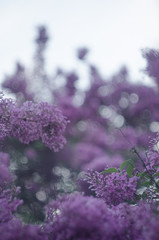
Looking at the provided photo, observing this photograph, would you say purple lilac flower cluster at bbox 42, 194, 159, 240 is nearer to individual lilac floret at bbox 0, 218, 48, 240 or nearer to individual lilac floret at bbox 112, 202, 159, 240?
individual lilac floret at bbox 112, 202, 159, 240

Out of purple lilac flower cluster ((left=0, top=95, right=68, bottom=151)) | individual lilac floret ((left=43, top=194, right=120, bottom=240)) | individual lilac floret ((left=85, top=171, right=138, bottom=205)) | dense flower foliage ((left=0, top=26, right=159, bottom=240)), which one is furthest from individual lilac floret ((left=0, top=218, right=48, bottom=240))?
purple lilac flower cluster ((left=0, top=95, right=68, bottom=151))

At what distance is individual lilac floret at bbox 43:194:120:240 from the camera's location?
144 centimetres

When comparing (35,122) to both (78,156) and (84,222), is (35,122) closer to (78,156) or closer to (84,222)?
(84,222)

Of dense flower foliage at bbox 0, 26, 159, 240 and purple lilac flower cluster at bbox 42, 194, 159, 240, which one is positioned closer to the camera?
purple lilac flower cluster at bbox 42, 194, 159, 240

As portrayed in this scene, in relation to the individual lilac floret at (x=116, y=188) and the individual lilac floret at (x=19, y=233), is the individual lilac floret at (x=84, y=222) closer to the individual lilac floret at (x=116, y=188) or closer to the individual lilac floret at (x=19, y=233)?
the individual lilac floret at (x=19, y=233)

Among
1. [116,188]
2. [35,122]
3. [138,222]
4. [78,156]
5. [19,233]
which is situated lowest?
[138,222]

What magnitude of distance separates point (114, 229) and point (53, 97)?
5956 millimetres

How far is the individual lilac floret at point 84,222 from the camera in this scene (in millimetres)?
1441

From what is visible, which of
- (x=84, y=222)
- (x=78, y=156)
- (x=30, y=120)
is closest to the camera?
(x=84, y=222)

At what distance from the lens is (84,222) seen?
146cm

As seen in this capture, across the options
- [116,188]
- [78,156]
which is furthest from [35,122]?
[78,156]

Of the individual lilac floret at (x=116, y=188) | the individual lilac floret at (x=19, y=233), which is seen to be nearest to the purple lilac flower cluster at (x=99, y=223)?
the individual lilac floret at (x=19, y=233)

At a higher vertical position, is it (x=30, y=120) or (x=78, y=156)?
(x=78, y=156)

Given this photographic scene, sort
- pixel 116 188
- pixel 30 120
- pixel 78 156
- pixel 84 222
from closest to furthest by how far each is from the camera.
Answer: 1. pixel 84 222
2. pixel 116 188
3. pixel 30 120
4. pixel 78 156
